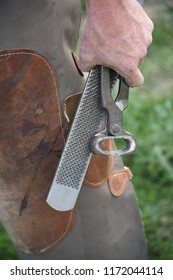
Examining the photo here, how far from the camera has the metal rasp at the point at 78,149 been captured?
1823 millimetres

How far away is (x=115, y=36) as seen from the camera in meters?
1.71

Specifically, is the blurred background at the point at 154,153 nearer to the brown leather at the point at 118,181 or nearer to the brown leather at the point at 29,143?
the brown leather at the point at 118,181

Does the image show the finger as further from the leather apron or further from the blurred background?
the blurred background

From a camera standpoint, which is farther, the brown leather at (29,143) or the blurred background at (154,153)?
the blurred background at (154,153)

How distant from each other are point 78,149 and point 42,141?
0.31 feet

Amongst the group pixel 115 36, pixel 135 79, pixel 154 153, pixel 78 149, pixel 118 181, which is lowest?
pixel 154 153

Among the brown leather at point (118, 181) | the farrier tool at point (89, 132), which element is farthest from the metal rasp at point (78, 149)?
the brown leather at point (118, 181)

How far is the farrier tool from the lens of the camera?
1806 mm

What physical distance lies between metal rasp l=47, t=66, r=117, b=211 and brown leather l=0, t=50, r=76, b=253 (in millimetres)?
37

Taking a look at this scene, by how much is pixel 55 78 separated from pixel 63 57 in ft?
0.21

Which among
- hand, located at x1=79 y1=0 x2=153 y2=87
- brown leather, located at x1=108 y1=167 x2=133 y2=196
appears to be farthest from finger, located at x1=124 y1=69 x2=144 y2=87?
brown leather, located at x1=108 y1=167 x2=133 y2=196

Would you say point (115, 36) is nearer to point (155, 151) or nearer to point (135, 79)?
point (135, 79)

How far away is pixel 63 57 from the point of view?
1.85 metres

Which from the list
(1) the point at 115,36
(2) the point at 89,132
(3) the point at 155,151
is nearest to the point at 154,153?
(3) the point at 155,151
